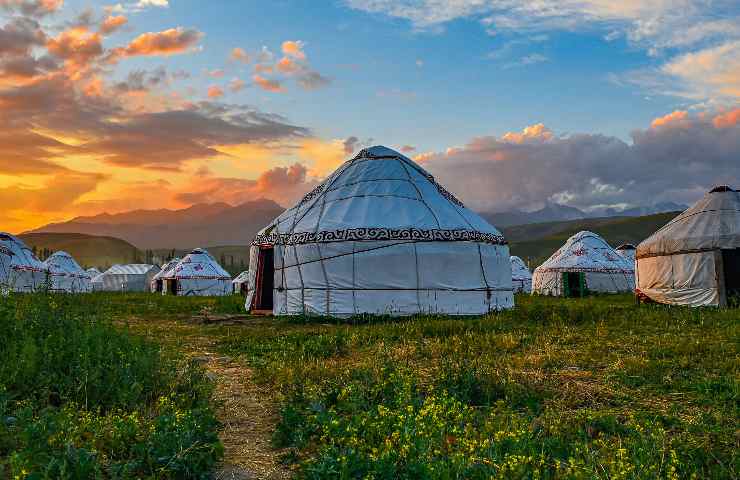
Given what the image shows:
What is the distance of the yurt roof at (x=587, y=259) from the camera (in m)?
30.7

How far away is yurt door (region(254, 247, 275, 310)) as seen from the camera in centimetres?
1869

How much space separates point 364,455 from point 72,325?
4.85 m

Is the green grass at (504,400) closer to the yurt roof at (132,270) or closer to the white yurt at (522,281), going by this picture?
the white yurt at (522,281)

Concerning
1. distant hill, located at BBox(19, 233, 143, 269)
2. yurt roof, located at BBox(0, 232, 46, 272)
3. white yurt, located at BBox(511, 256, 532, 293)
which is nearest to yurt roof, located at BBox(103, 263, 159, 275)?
yurt roof, located at BBox(0, 232, 46, 272)

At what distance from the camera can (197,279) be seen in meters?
37.7

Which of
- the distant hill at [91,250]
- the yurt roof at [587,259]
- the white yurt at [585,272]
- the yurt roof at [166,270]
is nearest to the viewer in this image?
the white yurt at [585,272]

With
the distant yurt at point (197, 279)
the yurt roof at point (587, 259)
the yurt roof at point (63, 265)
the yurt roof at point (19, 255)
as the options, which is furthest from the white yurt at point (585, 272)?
the yurt roof at point (63, 265)

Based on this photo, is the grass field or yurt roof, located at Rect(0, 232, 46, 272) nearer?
the grass field

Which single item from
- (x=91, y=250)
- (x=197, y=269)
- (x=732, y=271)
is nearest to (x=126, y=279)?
(x=197, y=269)

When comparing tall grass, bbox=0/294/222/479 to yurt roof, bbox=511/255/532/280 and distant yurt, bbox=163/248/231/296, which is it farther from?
yurt roof, bbox=511/255/532/280

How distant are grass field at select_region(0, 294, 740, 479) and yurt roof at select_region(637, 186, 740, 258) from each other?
6.83 metres

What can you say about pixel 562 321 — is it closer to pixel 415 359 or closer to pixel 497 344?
pixel 497 344

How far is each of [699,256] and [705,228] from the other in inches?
39.8

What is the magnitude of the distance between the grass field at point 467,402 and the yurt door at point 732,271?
685 cm
